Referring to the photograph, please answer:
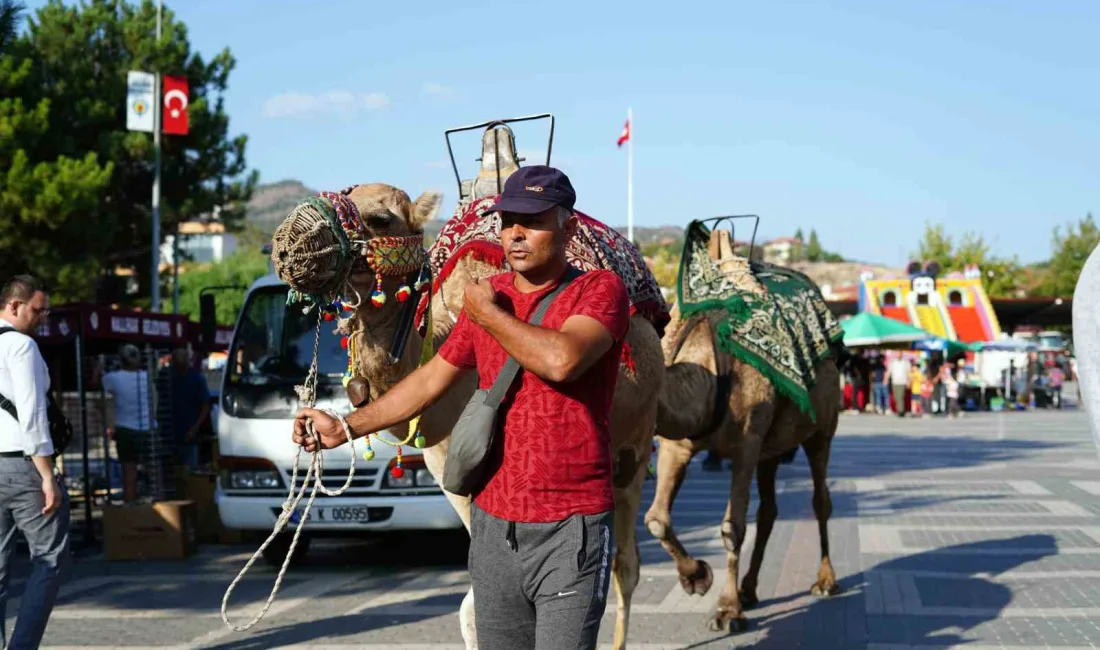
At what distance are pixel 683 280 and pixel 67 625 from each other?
4.79 meters

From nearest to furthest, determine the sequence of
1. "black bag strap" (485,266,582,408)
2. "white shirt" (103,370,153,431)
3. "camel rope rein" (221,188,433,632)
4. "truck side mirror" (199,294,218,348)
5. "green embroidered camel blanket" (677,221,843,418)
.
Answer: "black bag strap" (485,266,582,408) → "camel rope rein" (221,188,433,632) → "green embroidered camel blanket" (677,221,843,418) → "truck side mirror" (199,294,218,348) → "white shirt" (103,370,153,431)

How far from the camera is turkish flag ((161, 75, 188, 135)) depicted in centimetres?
3359

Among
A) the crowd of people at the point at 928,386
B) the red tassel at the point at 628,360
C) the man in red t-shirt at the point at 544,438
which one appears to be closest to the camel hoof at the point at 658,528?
the red tassel at the point at 628,360

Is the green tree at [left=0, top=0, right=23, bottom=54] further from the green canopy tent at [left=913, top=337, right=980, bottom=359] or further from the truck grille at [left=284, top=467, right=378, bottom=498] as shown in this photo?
the green canopy tent at [left=913, top=337, right=980, bottom=359]

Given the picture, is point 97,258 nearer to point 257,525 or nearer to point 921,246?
point 257,525

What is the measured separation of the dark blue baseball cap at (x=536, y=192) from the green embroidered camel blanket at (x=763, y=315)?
183 inches

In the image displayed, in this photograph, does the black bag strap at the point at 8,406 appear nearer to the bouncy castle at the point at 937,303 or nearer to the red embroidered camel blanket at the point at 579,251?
the red embroidered camel blanket at the point at 579,251

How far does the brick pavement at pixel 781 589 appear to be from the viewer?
8250mm

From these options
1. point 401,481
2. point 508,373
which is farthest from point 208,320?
point 508,373

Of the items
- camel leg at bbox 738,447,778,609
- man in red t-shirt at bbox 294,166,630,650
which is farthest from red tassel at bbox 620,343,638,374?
camel leg at bbox 738,447,778,609

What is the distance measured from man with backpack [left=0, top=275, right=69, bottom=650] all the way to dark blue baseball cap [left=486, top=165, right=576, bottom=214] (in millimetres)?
3841

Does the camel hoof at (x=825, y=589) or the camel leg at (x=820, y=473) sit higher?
the camel leg at (x=820, y=473)

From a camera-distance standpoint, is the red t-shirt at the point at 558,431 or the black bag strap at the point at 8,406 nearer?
the red t-shirt at the point at 558,431

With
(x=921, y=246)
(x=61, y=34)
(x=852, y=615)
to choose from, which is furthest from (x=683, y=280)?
(x=921, y=246)
